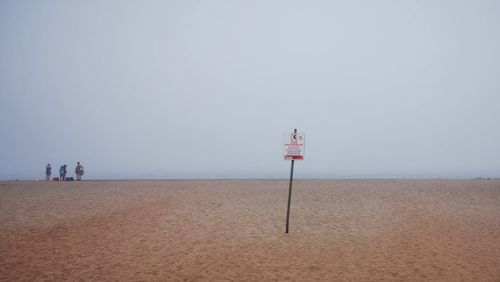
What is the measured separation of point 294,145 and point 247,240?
3.77m

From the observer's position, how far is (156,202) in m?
20.9

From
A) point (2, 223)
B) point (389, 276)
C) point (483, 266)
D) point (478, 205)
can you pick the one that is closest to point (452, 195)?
point (478, 205)

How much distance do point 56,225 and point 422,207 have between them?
17.8m

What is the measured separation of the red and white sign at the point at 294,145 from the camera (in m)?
13.1

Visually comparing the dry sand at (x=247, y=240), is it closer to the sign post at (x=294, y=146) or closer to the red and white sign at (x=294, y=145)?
the sign post at (x=294, y=146)

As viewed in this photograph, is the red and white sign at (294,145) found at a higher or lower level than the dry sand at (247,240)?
higher

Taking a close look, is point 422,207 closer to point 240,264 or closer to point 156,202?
point 240,264

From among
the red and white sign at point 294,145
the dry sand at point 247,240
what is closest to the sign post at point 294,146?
the red and white sign at point 294,145

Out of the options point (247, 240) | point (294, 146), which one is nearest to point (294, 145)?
point (294, 146)

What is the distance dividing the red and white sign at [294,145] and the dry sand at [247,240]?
298 cm

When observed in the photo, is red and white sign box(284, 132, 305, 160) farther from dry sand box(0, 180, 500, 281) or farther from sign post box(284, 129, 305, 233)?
dry sand box(0, 180, 500, 281)

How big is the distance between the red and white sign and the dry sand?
298 cm

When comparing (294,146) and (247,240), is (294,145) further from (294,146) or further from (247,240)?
(247,240)

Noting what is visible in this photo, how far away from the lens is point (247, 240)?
41.5ft
